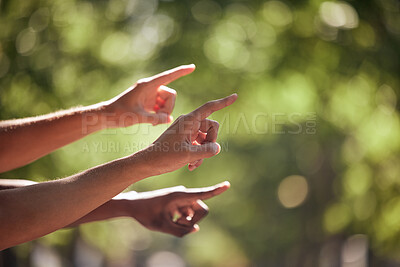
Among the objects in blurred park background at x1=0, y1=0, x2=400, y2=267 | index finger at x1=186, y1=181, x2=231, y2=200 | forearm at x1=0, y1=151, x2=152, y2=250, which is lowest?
blurred park background at x1=0, y1=0, x2=400, y2=267

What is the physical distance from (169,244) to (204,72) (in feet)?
56.8

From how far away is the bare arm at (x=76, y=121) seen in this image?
257cm

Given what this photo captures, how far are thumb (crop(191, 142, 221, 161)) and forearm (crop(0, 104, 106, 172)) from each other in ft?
3.41

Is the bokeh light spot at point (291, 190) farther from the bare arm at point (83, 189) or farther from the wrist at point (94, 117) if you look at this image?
the bare arm at point (83, 189)

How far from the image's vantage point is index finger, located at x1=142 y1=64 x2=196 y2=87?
256 cm

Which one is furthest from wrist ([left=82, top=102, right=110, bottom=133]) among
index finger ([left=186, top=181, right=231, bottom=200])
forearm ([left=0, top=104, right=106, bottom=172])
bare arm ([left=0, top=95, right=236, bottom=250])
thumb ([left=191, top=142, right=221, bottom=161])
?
thumb ([left=191, top=142, right=221, bottom=161])

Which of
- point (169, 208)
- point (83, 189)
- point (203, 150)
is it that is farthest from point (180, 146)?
point (169, 208)

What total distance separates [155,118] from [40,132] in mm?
642

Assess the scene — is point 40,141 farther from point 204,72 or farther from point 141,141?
point 141,141

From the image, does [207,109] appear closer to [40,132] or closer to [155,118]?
[155,118]

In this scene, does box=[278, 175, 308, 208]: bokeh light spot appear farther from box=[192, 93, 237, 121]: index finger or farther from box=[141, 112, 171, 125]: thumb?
box=[192, 93, 237, 121]: index finger

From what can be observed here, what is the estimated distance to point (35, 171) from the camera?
738cm

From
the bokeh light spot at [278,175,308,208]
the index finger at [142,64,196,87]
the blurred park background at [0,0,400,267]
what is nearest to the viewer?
the index finger at [142,64,196,87]

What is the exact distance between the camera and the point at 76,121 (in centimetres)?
268
